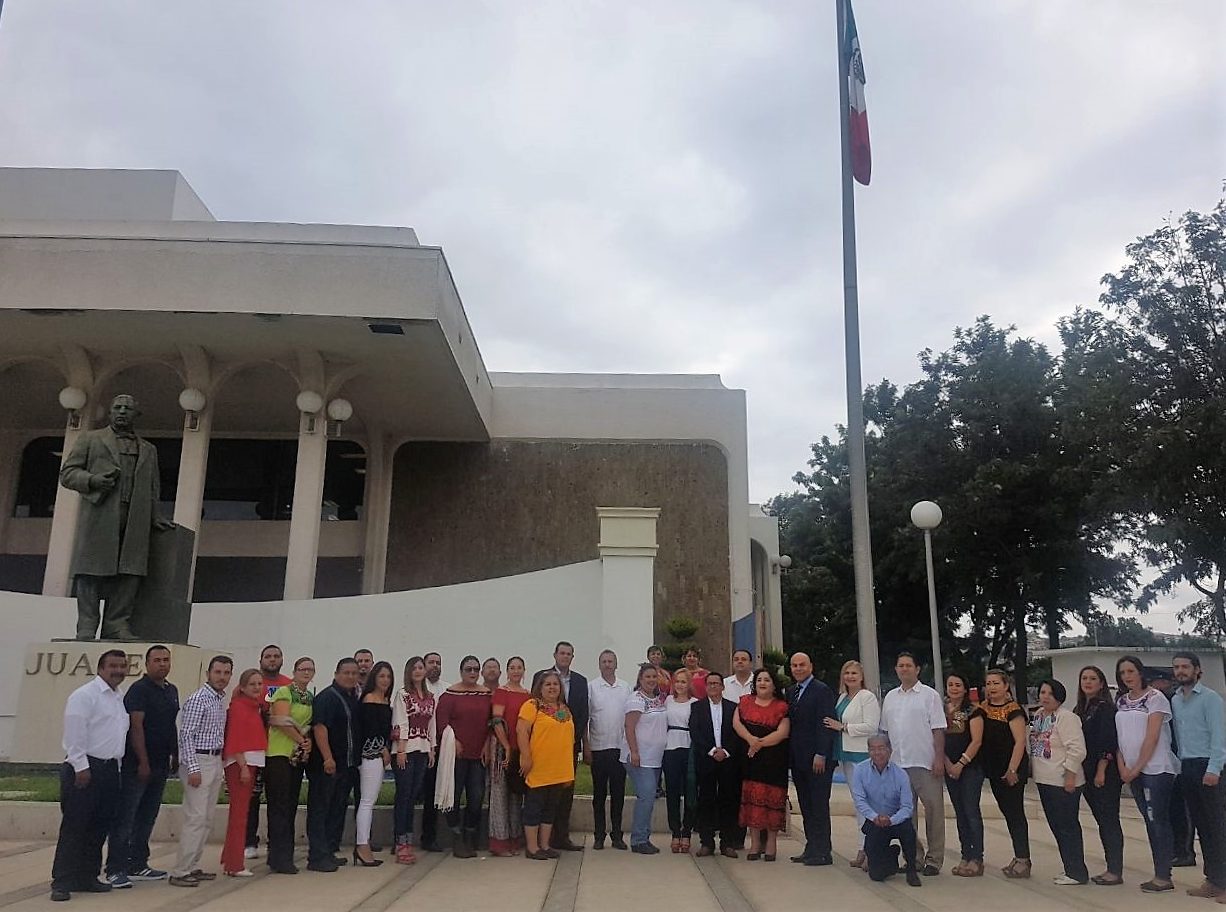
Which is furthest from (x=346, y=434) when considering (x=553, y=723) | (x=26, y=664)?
(x=553, y=723)

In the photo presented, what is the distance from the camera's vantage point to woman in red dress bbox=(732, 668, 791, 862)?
6512 millimetres

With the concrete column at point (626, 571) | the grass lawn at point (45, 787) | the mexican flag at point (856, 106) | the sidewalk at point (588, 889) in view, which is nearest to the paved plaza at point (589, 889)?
the sidewalk at point (588, 889)

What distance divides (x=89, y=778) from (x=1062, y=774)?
5.87m

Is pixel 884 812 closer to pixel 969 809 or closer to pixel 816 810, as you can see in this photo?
pixel 816 810

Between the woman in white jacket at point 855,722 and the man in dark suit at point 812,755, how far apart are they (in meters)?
0.09

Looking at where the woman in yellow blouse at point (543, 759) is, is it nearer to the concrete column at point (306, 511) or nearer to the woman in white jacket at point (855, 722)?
the woman in white jacket at point (855, 722)

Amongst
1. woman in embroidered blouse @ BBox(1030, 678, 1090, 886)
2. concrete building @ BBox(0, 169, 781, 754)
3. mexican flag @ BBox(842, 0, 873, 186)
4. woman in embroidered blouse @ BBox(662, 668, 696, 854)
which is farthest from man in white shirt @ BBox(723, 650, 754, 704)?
mexican flag @ BBox(842, 0, 873, 186)

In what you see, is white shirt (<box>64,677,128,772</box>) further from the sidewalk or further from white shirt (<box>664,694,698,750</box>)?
white shirt (<box>664,694,698,750</box>)

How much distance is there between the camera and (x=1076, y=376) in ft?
62.1

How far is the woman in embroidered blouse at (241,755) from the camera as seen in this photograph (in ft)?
19.1

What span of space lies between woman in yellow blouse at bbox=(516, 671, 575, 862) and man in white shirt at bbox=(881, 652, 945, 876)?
7.39ft

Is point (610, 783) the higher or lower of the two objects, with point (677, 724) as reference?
lower

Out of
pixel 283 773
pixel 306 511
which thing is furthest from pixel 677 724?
pixel 306 511

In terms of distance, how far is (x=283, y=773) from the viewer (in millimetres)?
5965
